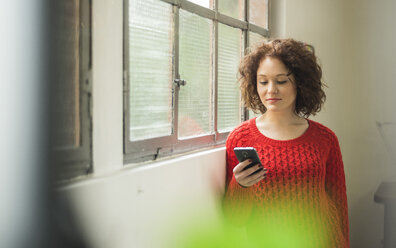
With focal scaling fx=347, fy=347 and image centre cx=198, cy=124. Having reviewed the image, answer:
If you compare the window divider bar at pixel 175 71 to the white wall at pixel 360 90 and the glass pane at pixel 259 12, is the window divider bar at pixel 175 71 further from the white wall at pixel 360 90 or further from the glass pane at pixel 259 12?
the white wall at pixel 360 90

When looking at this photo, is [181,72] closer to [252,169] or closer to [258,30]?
[252,169]

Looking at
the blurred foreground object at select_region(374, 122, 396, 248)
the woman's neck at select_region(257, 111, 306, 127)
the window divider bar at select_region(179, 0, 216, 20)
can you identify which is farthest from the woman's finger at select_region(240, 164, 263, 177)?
the blurred foreground object at select_region(374, 122, 396, 248)

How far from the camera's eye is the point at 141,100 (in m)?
0.98

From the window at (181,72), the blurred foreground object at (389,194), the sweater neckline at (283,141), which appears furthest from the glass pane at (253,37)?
the blurred foreground object at (389,194)

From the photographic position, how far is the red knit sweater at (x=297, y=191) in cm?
116

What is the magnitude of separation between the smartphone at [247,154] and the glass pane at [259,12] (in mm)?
948

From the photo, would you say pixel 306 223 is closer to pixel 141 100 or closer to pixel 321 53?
pixel 141 100

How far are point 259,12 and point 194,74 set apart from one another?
2.47 feet

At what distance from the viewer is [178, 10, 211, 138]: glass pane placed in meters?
1.22

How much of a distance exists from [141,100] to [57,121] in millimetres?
546

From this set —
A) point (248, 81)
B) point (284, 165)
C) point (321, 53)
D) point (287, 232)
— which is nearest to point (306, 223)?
point (287, 232)

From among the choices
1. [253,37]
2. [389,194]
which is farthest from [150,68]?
[389,194]

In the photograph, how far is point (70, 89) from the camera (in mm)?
530

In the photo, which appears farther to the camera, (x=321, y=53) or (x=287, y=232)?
(x=321, y=53)
